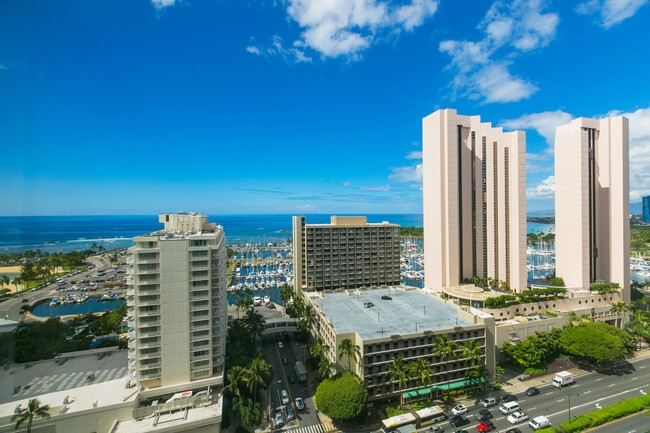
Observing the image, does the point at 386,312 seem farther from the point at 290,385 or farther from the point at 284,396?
the point at 284,396

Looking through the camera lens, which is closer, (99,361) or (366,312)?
(99,361)

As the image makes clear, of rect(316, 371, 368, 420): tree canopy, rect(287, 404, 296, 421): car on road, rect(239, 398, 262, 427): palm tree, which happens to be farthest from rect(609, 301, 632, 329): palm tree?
rect(239, 398, 262, 427): palm tree

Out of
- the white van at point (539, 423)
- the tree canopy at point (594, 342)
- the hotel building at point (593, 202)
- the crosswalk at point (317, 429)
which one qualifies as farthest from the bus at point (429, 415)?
the hotel building at point (593, 202)

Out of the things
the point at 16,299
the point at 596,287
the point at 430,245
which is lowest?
the point at 16,299

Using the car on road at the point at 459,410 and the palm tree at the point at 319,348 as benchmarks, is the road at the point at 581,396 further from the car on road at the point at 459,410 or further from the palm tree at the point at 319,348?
the palm tree at the point at 319,348

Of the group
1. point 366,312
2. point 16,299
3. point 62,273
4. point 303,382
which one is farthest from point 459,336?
point 62,273

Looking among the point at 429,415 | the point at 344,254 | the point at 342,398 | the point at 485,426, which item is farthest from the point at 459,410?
the point at 344,254

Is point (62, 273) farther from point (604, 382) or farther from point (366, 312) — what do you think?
point (604, 382)
